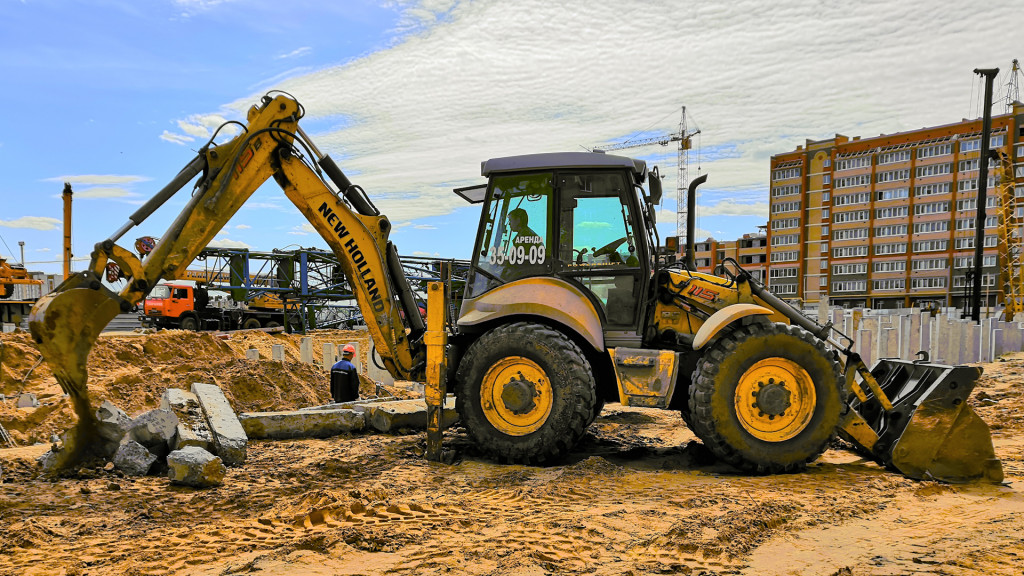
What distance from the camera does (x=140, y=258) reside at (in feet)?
19.9

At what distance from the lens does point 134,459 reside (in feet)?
Result: 19.3

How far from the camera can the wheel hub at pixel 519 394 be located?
612 cm

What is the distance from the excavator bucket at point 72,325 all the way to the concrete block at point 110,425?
298mm

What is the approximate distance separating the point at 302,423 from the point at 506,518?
3.89 m

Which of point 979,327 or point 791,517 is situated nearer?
point 791,517

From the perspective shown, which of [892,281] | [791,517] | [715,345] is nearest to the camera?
[791,517]

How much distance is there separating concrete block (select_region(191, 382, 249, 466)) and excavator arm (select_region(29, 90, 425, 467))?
103 cm

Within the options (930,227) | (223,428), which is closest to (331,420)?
(223,428)

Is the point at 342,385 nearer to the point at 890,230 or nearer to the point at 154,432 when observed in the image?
the point at 154,432

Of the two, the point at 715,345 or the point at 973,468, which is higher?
the point at 715,345

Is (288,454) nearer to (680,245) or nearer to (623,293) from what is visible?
(623,293)

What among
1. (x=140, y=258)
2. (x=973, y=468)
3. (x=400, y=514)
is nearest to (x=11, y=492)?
(x=140, y=258)

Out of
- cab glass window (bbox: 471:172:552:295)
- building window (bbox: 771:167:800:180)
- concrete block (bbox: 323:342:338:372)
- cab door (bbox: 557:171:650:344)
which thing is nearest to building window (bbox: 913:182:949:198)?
building window (bbox: 771:167:800:180)

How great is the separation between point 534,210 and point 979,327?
12.9m
